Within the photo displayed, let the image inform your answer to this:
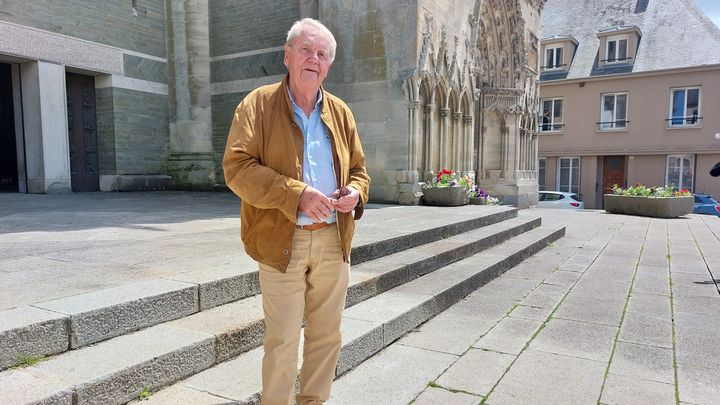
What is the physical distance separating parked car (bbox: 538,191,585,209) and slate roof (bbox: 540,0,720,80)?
934 cm

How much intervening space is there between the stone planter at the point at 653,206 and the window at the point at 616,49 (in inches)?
515

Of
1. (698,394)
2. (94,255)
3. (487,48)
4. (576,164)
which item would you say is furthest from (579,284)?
(576,164)

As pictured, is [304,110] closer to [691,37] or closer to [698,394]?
[698,394]

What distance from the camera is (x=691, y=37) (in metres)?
22.7

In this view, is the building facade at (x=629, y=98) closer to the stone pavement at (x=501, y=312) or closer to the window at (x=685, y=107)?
the window at (x=685, y=107)

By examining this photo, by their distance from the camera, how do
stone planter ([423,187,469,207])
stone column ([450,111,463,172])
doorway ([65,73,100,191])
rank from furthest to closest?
stone column ([450,111,463,172]), doorway ([65,73,100,191]), stone planter ([423,187,469,207])

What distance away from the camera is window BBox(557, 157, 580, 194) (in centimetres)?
2592

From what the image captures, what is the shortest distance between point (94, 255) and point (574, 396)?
3.65 m

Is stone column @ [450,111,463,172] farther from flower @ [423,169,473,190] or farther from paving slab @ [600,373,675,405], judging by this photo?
paving slab @ [600,373,675,405]

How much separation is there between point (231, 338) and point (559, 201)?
722 inches

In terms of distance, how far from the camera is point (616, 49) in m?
24.4

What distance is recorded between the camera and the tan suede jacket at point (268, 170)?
6.27ft

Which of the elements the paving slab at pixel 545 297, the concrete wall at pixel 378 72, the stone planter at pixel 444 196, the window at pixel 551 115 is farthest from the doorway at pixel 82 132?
the window at pixel 551 115

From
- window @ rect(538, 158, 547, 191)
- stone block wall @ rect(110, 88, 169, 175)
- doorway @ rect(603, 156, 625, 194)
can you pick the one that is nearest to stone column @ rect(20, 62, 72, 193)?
stone block wall @ rect(110, 88, 169, 175)
